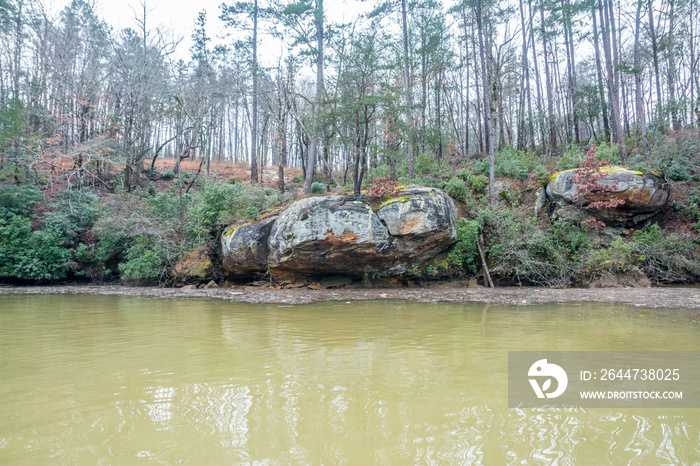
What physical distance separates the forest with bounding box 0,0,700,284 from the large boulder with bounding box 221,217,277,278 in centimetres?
115

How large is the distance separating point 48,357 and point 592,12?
28.7 m

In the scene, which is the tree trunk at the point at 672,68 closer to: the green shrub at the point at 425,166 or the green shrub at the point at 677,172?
the green shrub at the point at 677,172

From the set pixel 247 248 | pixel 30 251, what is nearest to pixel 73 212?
pixel 30 251

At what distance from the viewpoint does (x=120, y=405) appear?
3064mm

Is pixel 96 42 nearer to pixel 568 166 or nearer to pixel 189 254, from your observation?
pixel 189 254

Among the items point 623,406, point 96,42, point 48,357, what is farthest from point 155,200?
point 623,406

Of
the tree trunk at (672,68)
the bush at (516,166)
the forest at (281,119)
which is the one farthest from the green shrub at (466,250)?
the tree trunk at (672,68)

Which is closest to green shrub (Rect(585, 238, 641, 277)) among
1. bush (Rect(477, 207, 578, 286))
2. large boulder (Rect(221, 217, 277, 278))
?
bush (Rect(477, 207, 578, 286))

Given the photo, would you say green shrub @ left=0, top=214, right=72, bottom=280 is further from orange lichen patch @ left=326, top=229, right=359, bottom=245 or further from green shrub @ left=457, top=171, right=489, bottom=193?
green shrub @ left=457, top=171, right=489, bottom=193

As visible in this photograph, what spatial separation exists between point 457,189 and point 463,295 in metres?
6.75

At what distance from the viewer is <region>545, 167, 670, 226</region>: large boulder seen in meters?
13.2

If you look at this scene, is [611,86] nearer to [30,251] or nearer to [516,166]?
[516,166]

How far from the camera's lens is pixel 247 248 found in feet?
45.2

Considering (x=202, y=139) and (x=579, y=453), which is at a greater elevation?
(x=202, y=139)
